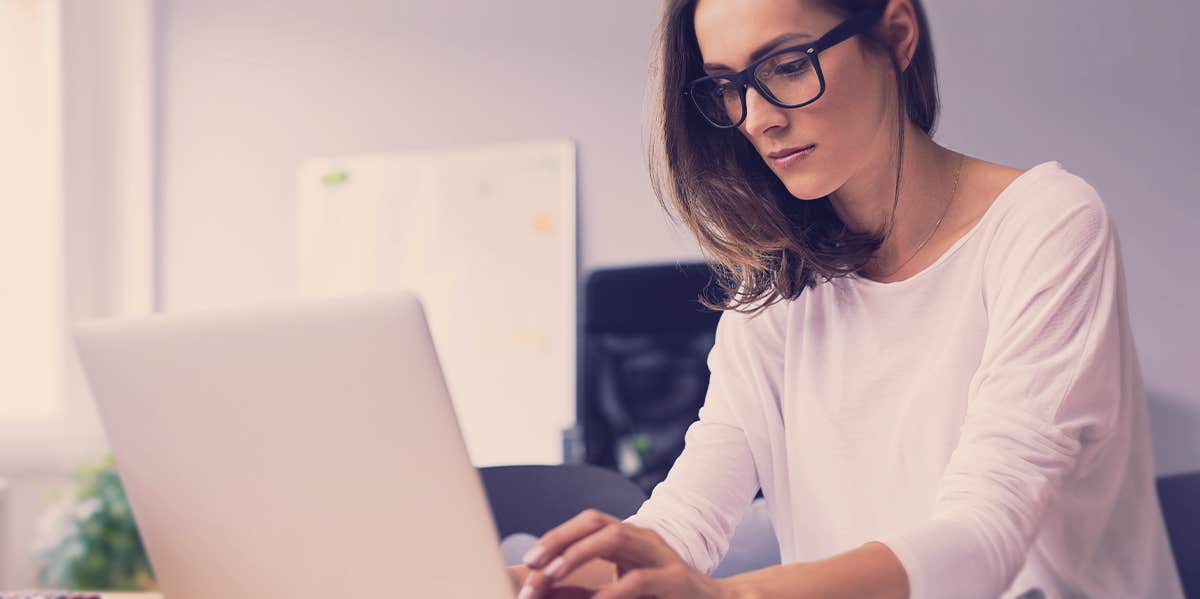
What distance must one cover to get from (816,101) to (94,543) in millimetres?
2845

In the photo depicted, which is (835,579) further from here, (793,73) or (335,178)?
(335,178)

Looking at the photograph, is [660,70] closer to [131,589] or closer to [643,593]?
[643,593]

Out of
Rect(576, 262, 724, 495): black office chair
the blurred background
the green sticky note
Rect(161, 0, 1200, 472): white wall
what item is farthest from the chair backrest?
the green sticky note

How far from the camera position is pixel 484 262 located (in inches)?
128

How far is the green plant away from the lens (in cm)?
317

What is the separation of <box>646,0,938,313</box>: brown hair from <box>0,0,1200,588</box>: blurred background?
166cm

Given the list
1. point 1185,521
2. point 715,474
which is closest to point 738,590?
point 715,474

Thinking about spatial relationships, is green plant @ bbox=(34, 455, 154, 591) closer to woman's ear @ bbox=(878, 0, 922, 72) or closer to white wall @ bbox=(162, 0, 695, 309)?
white wall @ bbox=(162, 0, 695, 309)

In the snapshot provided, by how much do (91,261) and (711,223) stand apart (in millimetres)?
2920

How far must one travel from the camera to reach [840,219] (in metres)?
1.26

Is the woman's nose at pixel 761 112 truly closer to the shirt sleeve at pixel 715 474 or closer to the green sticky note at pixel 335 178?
the shirt sleeve at pixel 715 474

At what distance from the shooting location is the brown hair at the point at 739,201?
3.98 feet

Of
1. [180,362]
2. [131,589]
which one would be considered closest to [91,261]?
[131,589]

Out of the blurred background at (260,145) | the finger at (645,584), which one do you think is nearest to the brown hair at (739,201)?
the finger at (645,584)
